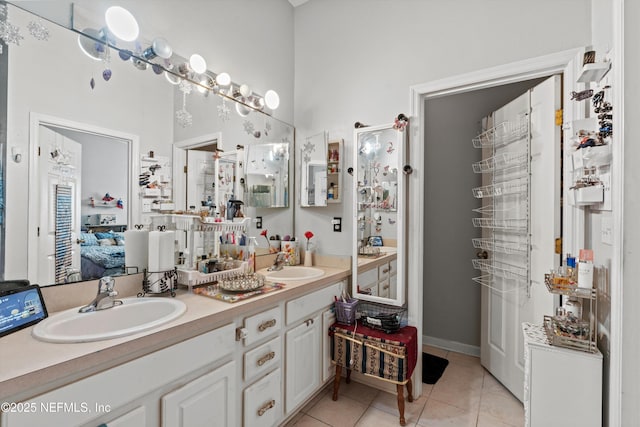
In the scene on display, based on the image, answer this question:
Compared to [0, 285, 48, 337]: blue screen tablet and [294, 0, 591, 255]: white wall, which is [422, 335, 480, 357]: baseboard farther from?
[0, 285, 48, 337]: blue screen tablet

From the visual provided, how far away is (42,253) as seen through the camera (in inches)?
50.6

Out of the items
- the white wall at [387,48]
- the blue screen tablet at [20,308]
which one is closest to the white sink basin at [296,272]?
the white wall at [387,48]

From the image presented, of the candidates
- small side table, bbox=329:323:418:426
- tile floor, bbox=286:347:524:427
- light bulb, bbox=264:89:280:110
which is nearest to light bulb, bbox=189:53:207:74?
light bulb, bbox=264:89:280:110

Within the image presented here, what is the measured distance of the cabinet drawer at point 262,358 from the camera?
1.48 meters

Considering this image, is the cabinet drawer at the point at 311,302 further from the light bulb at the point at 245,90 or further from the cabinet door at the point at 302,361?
the light bulb at the point at 245,90

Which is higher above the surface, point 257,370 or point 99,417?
point 99,417

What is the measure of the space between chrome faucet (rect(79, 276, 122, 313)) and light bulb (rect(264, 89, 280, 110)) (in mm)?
1703

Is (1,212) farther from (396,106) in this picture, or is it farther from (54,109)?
(396,106)

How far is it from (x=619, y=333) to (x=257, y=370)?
1560mm

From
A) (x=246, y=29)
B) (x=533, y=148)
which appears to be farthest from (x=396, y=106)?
(x=246, y=29)

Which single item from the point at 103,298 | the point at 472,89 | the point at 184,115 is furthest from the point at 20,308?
the point at 472,89

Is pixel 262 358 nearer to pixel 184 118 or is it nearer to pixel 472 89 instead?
pixel 184 118

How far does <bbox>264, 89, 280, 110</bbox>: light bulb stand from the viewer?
2.44 m

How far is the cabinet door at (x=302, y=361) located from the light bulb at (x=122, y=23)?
70.8 inches
